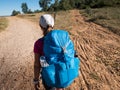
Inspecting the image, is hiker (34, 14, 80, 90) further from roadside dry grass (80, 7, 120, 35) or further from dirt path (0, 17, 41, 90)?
roadside dry grass (80, 7, 120, 35)

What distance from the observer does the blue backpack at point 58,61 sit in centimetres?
294

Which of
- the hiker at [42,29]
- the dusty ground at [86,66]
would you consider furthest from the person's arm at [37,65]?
the dusty ground at [86,66]

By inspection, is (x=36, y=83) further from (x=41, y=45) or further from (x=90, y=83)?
(x=90, y=83)

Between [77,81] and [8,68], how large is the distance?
8.66ft

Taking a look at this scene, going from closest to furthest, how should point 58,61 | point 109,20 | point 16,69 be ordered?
point 58,61
point 16,69
point 109,20

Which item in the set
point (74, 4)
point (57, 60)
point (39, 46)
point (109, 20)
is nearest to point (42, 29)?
point (39, 46)

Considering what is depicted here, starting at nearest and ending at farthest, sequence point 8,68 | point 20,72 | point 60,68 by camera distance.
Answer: point 60,68 → point 20,72 → point 8,68

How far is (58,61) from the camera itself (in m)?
2.96

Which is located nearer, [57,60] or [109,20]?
[57,60]

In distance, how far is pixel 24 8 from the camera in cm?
8125

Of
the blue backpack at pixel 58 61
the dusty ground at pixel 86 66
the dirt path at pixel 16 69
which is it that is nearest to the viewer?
A: the blue backpack at pixel 58 61

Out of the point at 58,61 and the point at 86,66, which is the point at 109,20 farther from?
the point at 58,61

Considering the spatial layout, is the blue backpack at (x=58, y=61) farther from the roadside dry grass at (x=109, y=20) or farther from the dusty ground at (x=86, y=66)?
the roadside dry grass at (x=109, y=20)

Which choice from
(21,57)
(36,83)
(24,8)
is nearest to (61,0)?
(24,8)
